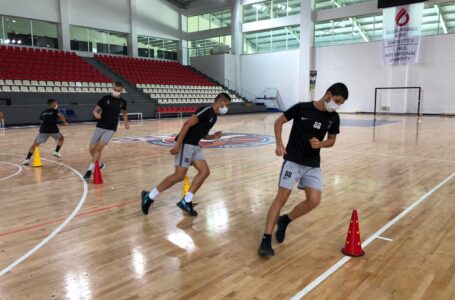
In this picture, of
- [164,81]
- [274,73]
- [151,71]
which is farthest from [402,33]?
[151,71]

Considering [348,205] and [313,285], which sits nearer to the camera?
[313,285]

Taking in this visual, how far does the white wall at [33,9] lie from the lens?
24.2 meters

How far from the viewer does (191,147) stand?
16.7 ft

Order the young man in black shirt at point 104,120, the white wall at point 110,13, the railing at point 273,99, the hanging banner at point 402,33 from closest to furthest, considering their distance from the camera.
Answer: the young man in black shirt at point 104,120 → the hanging banner at point 402,33 → the white wall at point 110,13 → the railing at point 273,99

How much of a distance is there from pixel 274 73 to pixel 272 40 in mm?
3009

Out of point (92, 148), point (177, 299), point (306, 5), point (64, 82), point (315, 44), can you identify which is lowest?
point (177, 299)

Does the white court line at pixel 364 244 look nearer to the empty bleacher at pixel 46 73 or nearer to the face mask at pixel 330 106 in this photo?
the face mask at pixel 330 106

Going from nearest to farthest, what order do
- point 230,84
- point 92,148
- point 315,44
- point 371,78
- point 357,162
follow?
1. point 92,148
2. point 357,162
3. point 371,78
4. point 315,44
5. point 230,84

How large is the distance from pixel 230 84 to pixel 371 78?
12.9 meters

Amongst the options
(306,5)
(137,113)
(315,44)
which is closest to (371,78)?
(315,44)

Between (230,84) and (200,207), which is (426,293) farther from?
(230,84)

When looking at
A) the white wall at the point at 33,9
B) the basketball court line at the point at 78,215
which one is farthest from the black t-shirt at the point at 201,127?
the white wall at the point at 33,9

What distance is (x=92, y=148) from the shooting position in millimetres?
7676

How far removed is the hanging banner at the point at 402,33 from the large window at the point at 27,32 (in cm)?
2384
